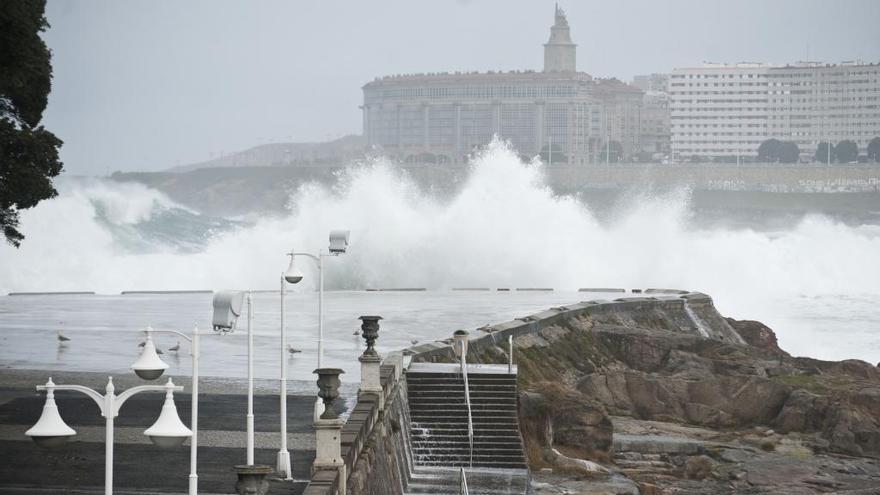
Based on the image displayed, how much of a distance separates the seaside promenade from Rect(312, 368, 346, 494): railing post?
41 centimetres

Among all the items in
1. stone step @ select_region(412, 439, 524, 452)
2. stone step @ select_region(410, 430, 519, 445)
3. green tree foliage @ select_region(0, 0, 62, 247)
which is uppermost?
green tree foliage @ select_region(0, 0, 62, 247)

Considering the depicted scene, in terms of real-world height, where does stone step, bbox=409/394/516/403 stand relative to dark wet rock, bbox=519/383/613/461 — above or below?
above

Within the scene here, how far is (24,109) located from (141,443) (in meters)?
10.6

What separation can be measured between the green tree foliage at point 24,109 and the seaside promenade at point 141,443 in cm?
403

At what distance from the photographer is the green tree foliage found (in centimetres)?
2612

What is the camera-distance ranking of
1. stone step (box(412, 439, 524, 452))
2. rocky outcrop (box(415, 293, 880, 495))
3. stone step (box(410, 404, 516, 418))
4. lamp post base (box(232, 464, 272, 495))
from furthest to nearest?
rocky outcrop (box(415, 293, 880, 495)), stone step (box(410, 404, 516, 418)), stone step (box(412, 439, 524, 452)), lamp post base (box(232, 464, 272, 495))

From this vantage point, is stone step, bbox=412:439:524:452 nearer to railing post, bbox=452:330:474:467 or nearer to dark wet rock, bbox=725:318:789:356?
railing post, bbox=452:330:474:467

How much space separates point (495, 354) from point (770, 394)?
4483 mm

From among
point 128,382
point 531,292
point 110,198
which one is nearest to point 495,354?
point 128,382

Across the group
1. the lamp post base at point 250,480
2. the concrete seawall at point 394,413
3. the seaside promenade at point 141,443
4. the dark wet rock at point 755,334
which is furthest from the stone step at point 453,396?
the dark wet rock at point 755,334

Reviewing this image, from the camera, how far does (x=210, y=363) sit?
27.2 m

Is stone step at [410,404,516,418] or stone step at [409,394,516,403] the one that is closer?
stone step at [410,404,516,418]

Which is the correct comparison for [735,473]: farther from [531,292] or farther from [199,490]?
[531,292]

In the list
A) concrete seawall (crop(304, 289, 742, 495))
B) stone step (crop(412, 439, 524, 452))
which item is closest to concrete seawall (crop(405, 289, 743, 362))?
concrete seawall (crop(304, 289, 742, 495))
